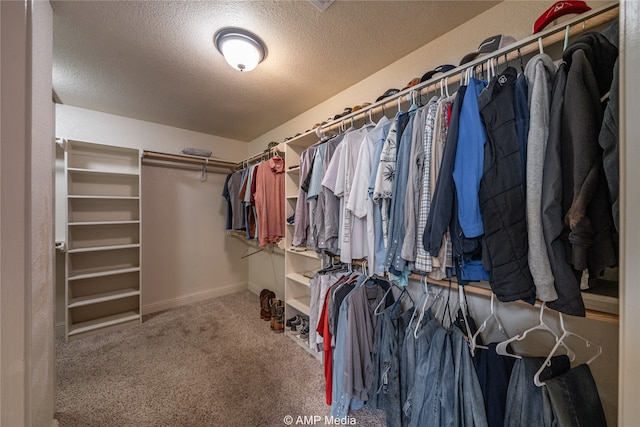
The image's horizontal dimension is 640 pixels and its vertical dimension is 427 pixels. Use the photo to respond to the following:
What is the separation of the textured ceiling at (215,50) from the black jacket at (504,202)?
862 mm

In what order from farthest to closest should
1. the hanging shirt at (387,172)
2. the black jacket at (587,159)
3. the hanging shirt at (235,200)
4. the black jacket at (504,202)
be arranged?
the hanging shirt at (235,200) < the hanging shirt at (387,172) < the black jacket at (504,202) < the black jacket at (587,159)

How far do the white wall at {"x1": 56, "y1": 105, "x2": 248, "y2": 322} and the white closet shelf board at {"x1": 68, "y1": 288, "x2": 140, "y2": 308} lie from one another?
0.84ft

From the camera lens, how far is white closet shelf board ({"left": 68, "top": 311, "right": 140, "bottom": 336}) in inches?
80.6

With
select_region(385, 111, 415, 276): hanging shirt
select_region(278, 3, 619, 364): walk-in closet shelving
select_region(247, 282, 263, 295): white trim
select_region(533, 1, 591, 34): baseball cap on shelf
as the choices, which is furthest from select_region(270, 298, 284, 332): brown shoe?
select_region(533, 1, 591, 34): baseball cap on shelf

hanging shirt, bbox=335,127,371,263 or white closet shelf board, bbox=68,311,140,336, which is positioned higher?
hanging shirt, bbox=335,127,371,263

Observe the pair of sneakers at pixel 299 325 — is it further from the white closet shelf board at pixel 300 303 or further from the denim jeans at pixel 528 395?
the denim jeans at pixel 528 395

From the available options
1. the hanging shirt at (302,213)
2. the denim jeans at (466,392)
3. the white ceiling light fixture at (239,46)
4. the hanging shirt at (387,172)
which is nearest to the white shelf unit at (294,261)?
the hanging shirt at (302,213)

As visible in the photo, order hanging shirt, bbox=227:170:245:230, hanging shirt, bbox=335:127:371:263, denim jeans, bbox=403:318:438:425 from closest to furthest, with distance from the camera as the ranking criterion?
denim jeans, bbox=403:318:438:425 < hanging shirt, bbox=335:127:371:263 < hanging shirt, bbox=227:170:245:230

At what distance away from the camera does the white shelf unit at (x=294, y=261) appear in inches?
81.1

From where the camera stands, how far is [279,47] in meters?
1.48

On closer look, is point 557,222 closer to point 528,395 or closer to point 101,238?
point 528,395


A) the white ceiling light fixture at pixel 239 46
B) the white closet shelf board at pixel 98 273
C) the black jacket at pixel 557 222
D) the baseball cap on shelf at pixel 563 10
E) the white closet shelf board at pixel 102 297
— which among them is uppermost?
the white ceiling light fixture at pixel 239 46

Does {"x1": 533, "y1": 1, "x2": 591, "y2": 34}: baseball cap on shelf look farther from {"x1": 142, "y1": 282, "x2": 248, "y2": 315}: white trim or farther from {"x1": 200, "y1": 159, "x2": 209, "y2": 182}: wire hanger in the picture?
{"x1": 142, "y1": 282, "x2": 248, "y2": 315}: white trim

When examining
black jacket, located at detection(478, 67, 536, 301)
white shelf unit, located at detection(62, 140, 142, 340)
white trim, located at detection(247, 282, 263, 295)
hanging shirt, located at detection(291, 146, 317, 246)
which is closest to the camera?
black jacket, located at detection(478, 67, 536, 301)
